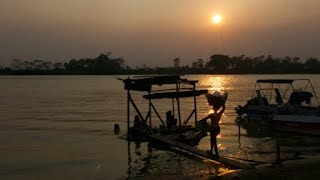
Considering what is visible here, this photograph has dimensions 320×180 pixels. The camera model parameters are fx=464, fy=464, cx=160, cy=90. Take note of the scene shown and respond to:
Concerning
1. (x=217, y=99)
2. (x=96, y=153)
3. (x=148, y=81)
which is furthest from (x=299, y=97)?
(x=217, y=99)

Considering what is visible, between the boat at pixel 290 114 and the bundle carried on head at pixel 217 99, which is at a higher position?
the bundle carried on head at pixel 217 99

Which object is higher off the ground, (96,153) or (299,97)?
(299,97)

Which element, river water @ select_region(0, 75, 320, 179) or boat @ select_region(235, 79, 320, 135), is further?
boat @ select_region(235, 79, 320, 135)

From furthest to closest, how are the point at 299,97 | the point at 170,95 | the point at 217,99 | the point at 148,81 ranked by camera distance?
the point at 299,97, the point at 170,95, the point at 148,81, the point at 217,99

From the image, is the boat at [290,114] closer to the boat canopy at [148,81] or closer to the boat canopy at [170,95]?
the boat canopy at [170,95]

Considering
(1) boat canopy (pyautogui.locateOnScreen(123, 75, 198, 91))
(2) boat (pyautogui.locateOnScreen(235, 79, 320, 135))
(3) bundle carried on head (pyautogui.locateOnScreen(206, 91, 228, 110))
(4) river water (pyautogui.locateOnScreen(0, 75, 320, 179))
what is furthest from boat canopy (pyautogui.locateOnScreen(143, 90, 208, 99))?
(3) bundle carried on head (pyautogui.locateOnScreen(206, 91, 228, 110))

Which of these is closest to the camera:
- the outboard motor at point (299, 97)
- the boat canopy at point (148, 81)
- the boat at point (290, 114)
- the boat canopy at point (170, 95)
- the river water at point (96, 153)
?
the river water at point (96, 153)

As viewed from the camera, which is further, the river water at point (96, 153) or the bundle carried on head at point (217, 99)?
the river water at point (96, 153)

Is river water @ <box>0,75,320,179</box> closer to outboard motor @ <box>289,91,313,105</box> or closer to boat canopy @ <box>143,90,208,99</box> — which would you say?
boat canopy @ <box>143,90,208,99</box>

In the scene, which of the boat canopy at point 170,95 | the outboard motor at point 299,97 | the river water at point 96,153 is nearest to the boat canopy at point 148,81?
the boat canopy at point 170,95

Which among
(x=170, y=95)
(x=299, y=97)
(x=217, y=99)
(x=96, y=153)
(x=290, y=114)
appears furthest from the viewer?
(x=299, y=97)

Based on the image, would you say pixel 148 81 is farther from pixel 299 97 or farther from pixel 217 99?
pixel 299 97

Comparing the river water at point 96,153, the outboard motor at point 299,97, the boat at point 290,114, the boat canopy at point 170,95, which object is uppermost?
the boat canopy at point 170,95

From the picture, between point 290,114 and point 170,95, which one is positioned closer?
point 170,95
